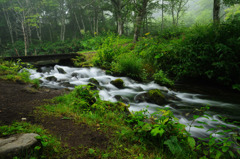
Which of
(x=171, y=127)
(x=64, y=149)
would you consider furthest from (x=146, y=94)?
(x=64, y=149)

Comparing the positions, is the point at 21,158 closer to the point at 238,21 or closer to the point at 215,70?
the point at 215,70

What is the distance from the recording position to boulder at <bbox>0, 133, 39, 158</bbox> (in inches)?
64.8

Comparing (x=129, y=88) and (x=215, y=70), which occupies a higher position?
(x=215, y=70)

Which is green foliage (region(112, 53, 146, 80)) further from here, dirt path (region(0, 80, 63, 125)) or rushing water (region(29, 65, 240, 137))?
dirt path (region(0, 80, 63, 125))

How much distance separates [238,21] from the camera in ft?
22.2

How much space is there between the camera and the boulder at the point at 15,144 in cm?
165

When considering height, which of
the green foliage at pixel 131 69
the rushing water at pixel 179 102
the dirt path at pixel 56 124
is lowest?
the rushing water at pixel 179 102

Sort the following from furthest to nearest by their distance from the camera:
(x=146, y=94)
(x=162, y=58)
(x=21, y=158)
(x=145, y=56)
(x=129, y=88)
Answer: (x=145, y=56)
(x=162, y=58)
(x=129, y=88)
(x=146, y=94)
(x=21, y=158)

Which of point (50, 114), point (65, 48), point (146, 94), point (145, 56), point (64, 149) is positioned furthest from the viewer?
point (65, 48)

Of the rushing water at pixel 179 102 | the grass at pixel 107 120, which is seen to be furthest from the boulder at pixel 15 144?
the rushing water at pixel 179 102

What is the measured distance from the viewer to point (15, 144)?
5.76 ft

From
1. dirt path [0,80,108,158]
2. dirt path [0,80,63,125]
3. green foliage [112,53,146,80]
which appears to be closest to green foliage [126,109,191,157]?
dirt path [0,80,108,158]

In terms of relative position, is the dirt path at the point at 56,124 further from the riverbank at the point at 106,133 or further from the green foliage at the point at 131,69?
the green foliage at the point at 131,69

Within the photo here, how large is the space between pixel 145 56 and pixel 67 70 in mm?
5373
